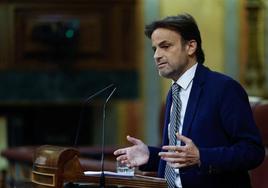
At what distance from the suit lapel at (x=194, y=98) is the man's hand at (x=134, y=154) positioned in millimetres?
225

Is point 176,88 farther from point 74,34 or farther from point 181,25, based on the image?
point 74,34

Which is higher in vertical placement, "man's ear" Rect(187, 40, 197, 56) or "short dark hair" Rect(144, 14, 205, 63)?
"short dark hair" Rect(144, 14, 205, 63)

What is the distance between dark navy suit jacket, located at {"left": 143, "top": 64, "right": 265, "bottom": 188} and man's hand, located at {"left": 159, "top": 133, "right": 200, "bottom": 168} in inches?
2.3

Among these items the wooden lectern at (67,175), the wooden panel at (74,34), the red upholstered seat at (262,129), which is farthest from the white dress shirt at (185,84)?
the wooden panel at (74,34)

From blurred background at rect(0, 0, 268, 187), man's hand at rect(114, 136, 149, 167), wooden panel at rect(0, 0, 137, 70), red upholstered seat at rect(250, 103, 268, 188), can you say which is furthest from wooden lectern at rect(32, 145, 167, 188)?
wooden panel at rect(0, 0, 137, 70)

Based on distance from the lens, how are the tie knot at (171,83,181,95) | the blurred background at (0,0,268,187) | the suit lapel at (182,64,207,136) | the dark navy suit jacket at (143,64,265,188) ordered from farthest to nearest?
the blurred background at (0,0,268,187)
the tie knot at (171,83,181,95)
the suit lapel at (182,64,207,136)
the dark navy suit jacket at (143,64,265,188)

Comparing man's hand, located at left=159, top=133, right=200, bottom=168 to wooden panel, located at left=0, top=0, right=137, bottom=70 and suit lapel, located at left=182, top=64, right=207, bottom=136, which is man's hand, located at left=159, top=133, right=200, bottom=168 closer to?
suit lapel, located at left=182, top=64, right=207, bottom=136

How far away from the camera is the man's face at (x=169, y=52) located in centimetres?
337

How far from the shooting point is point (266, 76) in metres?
8.45

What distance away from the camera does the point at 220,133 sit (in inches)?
129

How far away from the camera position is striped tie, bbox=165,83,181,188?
133 inches

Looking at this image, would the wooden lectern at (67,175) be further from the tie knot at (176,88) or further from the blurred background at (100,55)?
the blurred background at (100,55)

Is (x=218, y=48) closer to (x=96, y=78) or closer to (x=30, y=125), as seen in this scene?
(x=96, y=78)

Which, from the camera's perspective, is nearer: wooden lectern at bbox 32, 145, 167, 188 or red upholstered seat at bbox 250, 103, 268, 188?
wooden lectern at bbox 32, 145, 167, 188
